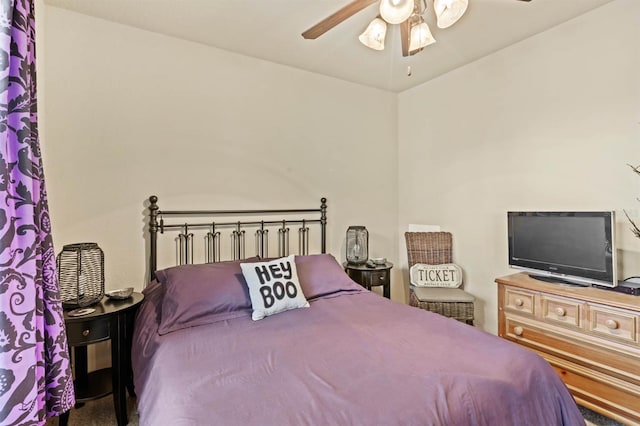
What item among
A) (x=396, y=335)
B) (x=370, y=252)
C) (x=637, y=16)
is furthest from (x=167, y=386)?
(x=637, y=16)

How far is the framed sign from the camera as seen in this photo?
10.5 ft

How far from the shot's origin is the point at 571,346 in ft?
7.06

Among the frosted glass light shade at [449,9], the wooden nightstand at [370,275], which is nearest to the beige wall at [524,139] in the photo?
the wooden nightstand at [370,275]

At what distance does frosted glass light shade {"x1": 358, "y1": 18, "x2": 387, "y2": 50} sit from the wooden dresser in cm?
188

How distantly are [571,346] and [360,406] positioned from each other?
5.77 ft

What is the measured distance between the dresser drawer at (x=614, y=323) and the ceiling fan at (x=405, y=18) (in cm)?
184

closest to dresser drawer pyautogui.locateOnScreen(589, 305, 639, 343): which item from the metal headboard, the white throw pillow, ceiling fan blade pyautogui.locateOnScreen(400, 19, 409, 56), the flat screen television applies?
the flat screen television

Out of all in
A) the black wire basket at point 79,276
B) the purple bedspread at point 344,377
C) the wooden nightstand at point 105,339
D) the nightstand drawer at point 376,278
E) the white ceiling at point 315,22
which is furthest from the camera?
the nightstand drawer at point 376,278

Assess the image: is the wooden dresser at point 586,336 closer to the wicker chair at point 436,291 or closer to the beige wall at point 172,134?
the wicker chair at point 436,291

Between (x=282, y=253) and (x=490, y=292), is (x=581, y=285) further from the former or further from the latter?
(x=282, y=253)

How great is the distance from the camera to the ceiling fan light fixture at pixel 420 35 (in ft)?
5.74

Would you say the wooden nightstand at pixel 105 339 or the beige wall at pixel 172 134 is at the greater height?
the beige wall at pixel 172 134

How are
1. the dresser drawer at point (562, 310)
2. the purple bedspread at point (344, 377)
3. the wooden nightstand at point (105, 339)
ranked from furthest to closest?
the dresser drawer at point (562, 310)
the wooden nightstand at point (105, 339)
the purple bedspread at point (344, 377)

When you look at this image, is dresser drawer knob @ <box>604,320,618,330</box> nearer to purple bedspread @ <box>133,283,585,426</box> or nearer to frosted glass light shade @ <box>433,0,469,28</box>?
purple bedspread @ <box>133,283,585,426</box>
